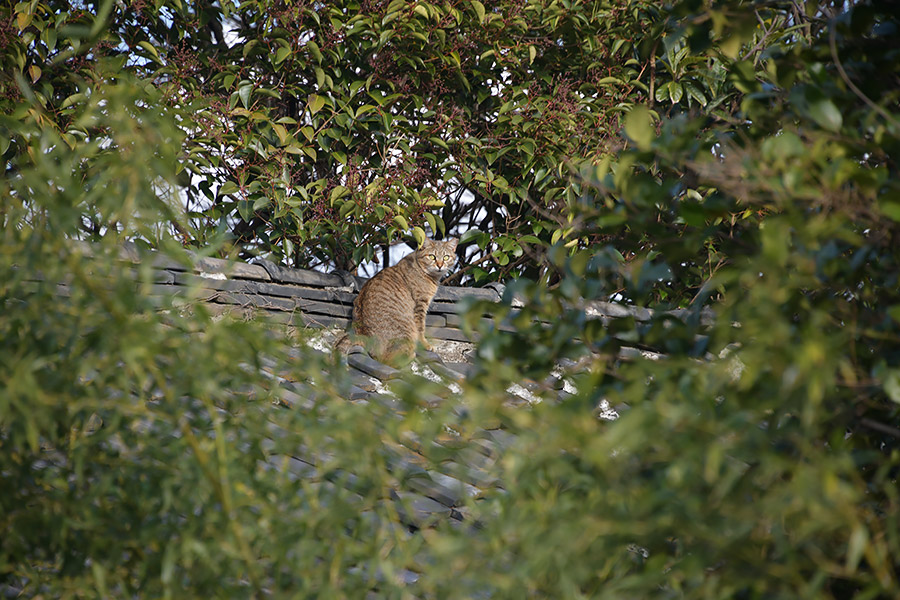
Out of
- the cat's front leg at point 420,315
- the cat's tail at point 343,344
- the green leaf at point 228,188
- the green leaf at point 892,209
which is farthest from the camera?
the cat's front leg at point 420,315

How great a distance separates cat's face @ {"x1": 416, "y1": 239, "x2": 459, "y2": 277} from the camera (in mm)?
4855

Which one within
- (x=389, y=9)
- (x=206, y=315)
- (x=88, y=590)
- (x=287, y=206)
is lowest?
(x=88, y=590)

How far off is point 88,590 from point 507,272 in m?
4.24

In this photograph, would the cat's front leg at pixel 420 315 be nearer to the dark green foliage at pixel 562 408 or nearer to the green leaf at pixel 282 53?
the green leaf at pixel 282 53

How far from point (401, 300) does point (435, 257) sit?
41 centimetres

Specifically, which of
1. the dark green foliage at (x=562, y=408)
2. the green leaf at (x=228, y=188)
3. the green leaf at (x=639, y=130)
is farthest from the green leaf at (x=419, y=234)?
the green leaf at (x=639, y=130)

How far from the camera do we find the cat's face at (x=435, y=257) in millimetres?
4855

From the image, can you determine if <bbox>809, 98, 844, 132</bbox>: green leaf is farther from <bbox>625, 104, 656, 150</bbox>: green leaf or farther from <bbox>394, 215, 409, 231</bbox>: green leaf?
<bbox>394, 215, 409, 231</bbox>: green leaf

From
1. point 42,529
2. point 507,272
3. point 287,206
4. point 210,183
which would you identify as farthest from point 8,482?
point 507,272

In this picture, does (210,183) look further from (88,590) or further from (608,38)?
(88,590)

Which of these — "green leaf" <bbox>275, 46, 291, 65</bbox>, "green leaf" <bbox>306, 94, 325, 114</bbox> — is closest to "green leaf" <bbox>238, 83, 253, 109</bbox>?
"green leaf" <bbox>275, 46, 291, 65</bbox>

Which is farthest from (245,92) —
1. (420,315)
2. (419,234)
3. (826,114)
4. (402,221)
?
(826,114)

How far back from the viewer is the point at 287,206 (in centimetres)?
441

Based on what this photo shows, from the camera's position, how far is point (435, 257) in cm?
488
